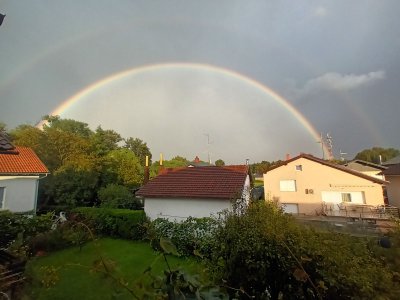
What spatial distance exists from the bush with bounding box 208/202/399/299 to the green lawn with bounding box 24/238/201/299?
738mm

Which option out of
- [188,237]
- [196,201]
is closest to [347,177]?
[196,201]

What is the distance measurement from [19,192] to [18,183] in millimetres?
512

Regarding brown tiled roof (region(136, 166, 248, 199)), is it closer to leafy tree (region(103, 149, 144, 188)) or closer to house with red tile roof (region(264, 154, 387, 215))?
house with red tile roof (region(264, 154, 387, 215))

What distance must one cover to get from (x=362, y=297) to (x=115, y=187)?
696 inches

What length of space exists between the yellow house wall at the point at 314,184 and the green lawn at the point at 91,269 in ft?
44.0

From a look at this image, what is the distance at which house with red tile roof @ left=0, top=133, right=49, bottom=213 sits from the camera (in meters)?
13.5

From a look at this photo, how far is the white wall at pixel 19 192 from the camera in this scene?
13.5 metres

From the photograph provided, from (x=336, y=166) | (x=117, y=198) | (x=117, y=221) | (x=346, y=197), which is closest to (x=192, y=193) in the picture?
(x=117, y=221)

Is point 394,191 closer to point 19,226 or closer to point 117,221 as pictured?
point 117,221

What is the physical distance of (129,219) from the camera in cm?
1388

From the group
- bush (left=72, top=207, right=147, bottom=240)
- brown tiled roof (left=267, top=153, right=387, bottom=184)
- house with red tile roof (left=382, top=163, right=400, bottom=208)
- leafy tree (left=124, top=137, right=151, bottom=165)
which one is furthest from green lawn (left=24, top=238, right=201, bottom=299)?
leafy tree (left=124, top=137, right=151, bottom=165)

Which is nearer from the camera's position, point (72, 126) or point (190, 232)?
point (190, 232)

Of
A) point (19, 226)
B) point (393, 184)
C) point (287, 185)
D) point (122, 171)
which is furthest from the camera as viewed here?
point (393, 184)

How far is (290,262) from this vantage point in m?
3.50
